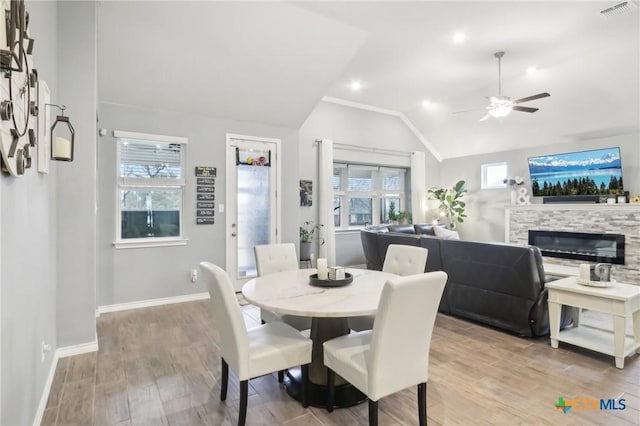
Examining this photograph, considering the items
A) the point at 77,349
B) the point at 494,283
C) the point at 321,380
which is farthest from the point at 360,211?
the point at 77,349

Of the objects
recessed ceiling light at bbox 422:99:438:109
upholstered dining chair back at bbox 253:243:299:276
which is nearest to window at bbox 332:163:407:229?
recessed ceiling light at bbox 422:99:438:109

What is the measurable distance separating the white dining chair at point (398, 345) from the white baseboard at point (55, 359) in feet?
5.96

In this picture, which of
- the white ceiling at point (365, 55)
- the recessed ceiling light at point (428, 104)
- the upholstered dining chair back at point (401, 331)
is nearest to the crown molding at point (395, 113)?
the white ceiling at point (365, 55)

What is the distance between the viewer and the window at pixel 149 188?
4.20m

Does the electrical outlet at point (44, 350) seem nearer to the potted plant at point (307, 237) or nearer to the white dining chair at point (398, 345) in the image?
the white dining chair at point (398, 345)

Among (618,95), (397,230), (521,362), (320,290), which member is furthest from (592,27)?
(320,290)

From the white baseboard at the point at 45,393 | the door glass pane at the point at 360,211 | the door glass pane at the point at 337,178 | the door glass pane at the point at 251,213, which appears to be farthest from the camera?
the door glass pane at the point at 360,211

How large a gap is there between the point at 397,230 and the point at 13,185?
5.40 m

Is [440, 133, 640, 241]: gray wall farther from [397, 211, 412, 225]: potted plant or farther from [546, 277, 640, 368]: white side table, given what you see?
[546, 277, 640, 368]: white side table

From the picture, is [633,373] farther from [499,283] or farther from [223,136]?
[223,136]

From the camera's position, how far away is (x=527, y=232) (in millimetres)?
6621

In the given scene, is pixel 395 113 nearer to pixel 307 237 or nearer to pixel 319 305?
pixel 307 237

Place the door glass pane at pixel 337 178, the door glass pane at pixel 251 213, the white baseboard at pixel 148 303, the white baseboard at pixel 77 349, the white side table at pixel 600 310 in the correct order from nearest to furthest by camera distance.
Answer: the white side table at pixel 600 310
the white baseboard at pixel 77 349
the white baseboard at pixel 148 303
the door glass pane at pixel 251 213
the door glass pane at pixel 337 178

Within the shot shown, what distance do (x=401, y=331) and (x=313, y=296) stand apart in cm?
60
